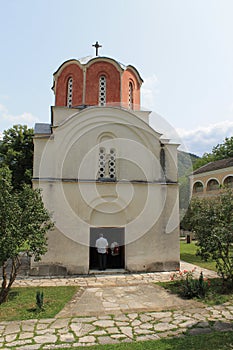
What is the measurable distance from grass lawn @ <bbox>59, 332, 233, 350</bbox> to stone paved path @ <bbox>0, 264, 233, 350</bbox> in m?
0.24

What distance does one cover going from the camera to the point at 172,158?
12.8 meters

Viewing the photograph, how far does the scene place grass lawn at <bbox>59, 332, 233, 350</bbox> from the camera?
5.16 m

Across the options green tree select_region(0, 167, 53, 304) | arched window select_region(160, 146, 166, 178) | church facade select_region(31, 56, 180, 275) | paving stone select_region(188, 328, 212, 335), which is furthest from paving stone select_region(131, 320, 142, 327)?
arched window select_region(160, 146, 166, 178)

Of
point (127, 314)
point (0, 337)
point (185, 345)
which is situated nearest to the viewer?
point (185, 345)

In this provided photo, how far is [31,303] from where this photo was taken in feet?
25.2

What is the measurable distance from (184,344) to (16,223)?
4.88 metres

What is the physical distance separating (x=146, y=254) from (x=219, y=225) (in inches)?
158

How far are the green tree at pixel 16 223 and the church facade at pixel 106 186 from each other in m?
3.08

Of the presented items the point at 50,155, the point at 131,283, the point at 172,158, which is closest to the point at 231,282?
the point at 131,283

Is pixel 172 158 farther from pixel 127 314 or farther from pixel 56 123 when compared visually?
pixel 127 314

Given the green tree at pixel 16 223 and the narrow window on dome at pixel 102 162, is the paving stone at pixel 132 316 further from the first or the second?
the narrow window on dome at pixel 102 162

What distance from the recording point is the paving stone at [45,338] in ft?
17.8

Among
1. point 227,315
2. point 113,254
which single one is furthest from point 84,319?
point 113,254

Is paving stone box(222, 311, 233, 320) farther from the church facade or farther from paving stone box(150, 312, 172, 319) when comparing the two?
the church facade
